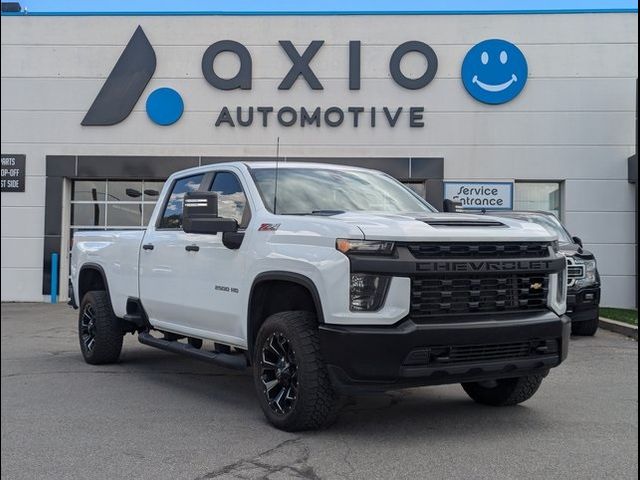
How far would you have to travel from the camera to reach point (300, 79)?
1677cm

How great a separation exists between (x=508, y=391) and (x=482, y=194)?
11.5 m

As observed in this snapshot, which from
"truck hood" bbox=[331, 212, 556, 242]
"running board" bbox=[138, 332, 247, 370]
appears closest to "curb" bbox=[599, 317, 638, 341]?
"truck hood" bbox=[331, 212, 556, 242]

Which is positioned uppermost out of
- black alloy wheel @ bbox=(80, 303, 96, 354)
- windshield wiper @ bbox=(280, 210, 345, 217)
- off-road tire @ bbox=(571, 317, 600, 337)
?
windshield wiper @ bbox=(280, 210, 345, 217)

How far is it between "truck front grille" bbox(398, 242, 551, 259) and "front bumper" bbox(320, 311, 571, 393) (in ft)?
1.43

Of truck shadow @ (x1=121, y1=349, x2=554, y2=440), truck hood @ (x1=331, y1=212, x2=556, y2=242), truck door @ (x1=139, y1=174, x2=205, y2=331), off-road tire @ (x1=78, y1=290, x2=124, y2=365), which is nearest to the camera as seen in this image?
truck hood @ (x1=331, y1=212, x2=556, y2=242)

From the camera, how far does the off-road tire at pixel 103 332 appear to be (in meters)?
7.41

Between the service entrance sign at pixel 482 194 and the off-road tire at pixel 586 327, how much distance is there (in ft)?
20.2

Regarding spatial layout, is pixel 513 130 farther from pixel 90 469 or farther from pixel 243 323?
pixel 90 469

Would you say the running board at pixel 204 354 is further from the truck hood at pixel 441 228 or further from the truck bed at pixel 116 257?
the truck hood at pixel 441 228

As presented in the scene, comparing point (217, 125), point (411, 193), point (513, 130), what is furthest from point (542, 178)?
point (411, 193)

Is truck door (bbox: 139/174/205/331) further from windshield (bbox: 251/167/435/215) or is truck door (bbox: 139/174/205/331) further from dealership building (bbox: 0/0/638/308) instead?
dealership building (bbox: 0/0/638/308)

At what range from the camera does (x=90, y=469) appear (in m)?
4.03

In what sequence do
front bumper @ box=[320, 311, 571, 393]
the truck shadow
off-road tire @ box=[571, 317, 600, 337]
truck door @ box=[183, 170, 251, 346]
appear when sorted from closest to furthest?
front bumper @ box=[320, 311, 571, 393] < the truck shadow < truck door @ box=[183, 170, 251, 346] < off-road tire @ box=[571, 317, 600, 337]

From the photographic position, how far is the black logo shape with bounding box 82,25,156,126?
1691cm
